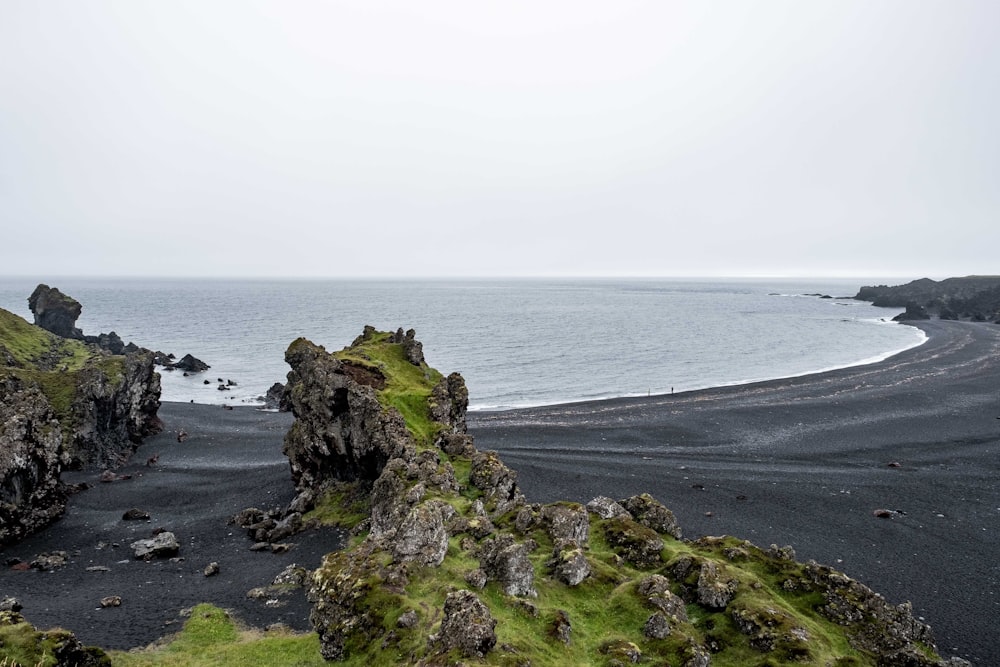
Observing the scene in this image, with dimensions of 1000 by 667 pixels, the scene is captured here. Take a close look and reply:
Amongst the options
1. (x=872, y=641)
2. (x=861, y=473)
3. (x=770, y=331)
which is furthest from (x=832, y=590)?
(x=770, y=331)

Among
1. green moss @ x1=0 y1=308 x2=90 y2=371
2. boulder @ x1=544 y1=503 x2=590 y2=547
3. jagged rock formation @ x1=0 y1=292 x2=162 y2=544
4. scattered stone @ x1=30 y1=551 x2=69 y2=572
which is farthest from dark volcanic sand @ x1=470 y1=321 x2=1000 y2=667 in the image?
green moss @ x1=0 y1=308 x2=90 y2=371

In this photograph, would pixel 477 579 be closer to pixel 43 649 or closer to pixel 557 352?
pixel 43 649

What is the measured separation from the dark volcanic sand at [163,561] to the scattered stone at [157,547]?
56 centimetres

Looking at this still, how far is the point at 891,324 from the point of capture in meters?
193

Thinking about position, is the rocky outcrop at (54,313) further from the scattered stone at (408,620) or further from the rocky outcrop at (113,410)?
the scattered stone at (408,620)

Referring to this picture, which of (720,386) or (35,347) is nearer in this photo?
(35,347)

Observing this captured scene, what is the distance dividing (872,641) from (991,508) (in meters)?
35.6

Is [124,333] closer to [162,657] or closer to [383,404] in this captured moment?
[383,404]

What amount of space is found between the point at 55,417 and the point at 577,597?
2281 inches

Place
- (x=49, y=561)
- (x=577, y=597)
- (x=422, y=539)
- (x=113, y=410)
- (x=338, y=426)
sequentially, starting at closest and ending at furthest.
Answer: (x=577, y=597) → (x=422, y=539) → (x=49, y=561) → (x=338, y=426) → (x=113, y=410)

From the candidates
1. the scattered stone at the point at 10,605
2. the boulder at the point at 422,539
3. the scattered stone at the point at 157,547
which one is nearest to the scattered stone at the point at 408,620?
the boulder at the point at 422,539

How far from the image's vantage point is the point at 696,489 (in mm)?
51656

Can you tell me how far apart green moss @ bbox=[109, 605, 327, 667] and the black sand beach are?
1.42 m

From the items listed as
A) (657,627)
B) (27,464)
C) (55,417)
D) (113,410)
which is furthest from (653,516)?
(113,410)
